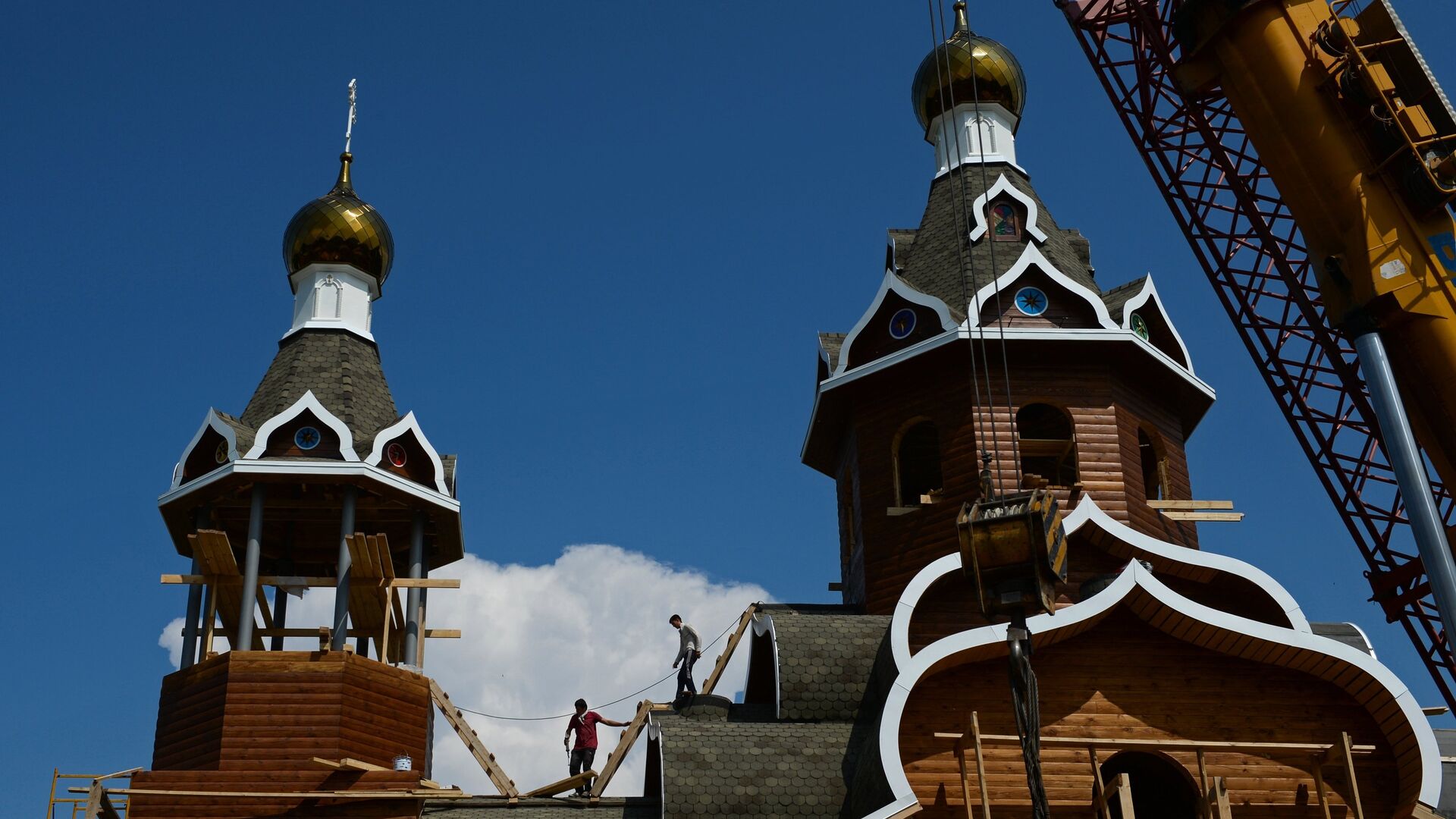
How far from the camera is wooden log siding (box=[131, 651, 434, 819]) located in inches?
742

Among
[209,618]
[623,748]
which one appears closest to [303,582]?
[209,618]

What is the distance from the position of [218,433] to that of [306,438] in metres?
1.26

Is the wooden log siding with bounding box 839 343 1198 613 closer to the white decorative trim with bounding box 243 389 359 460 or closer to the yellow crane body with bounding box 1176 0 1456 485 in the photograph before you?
the yellow crane body with bounding box 1176 0 1456 485

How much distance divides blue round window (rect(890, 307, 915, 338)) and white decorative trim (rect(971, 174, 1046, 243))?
6.47ft

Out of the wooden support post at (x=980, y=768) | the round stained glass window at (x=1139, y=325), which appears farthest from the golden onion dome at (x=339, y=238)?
the wooden support post at (x=980, y=768)

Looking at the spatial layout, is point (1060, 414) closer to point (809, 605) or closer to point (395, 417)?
Answer: point (809, 605)

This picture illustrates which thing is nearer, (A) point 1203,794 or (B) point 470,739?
(A) point 1203,794

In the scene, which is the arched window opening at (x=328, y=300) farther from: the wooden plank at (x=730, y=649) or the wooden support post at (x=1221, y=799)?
the wooden support post at (x=1221, y=799)

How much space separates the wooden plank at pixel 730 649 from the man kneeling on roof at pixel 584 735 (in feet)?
4.17

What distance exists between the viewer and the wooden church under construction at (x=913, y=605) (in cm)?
1695

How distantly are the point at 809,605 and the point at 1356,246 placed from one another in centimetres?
791

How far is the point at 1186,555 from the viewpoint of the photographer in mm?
18312

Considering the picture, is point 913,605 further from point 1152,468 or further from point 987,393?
point 1152,468

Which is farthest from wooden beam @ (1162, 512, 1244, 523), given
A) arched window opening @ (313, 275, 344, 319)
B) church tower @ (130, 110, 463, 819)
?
arched window opening @ (313, 275, 344, 319)
